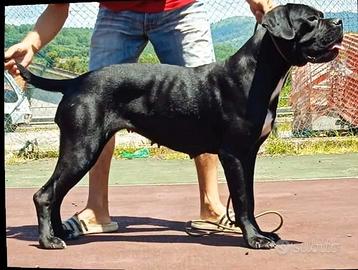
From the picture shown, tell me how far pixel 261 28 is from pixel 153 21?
28.7 inches

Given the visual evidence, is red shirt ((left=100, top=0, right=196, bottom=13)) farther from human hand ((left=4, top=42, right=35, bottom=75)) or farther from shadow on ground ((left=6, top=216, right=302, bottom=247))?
shadow on ground ((left=6, top=216, right=302, bottom=247))

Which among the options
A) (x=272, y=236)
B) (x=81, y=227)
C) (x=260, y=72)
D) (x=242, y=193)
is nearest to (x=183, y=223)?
(x=81, y=227)

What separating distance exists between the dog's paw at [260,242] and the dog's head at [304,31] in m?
0.79

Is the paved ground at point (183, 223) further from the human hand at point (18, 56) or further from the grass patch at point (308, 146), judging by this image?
the grass patch at point (308, 146)

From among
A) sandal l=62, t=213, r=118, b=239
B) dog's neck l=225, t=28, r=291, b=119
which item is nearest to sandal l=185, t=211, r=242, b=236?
sandal l=62, t=213, r=118, b=239

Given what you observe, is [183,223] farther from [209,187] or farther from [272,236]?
[272,236]

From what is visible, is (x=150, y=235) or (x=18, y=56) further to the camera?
(x=150, y=235)

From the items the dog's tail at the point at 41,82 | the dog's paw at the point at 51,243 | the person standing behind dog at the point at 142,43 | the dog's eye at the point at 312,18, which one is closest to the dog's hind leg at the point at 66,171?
the dog's paw at the point at 51,243

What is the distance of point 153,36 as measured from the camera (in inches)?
151

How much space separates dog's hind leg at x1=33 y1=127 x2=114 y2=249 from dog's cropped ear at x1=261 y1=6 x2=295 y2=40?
881 mm

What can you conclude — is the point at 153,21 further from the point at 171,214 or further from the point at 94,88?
the point at 171,214

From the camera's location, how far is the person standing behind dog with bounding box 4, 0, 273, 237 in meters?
3.75

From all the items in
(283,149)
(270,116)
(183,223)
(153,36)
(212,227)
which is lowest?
(283,149)

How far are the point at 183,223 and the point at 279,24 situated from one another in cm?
147
